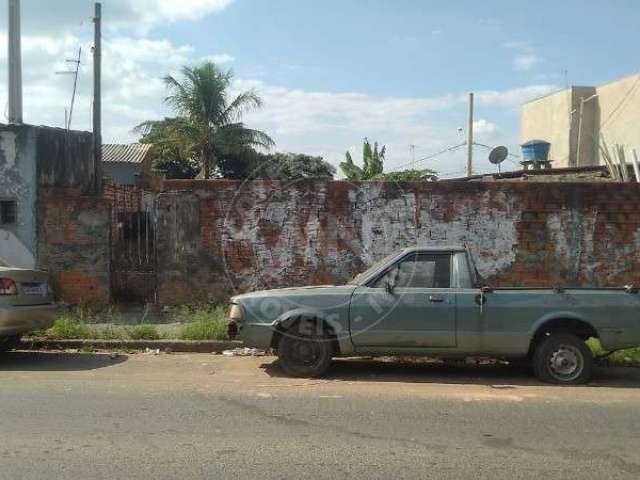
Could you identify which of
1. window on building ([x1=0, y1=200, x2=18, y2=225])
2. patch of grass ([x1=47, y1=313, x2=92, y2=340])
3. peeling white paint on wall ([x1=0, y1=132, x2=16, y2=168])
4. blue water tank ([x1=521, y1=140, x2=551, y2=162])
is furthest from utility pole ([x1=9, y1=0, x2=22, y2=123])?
blue water tank ([x1=521, y1=140, x2=551, y2=162])

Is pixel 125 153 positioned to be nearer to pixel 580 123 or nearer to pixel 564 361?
pixel 580 123

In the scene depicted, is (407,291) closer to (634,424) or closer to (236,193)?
(634,424)

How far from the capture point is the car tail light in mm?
8414

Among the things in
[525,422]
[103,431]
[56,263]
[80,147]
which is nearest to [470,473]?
[525,422]

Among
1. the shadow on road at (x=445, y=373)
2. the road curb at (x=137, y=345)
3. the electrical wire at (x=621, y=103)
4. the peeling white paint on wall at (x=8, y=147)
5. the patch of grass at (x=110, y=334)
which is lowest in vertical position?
the shadow on road at (x=445, y=373)

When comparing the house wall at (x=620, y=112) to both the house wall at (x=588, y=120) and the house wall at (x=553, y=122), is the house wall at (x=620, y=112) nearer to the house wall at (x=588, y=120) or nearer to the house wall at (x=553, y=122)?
the house wall at (x=588, y=120)

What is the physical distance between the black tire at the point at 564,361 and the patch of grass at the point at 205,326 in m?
4.55

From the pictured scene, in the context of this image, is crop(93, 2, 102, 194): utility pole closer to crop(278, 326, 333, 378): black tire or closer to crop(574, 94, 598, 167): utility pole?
crop(278, 326, 333, 378): black tire

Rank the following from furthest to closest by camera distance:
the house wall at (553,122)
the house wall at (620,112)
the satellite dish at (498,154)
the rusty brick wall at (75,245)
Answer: the house wall at (553,122) → the house wall at (620,112) → the satellite dish at (498,154) → the rusty brick wall at (75,245)

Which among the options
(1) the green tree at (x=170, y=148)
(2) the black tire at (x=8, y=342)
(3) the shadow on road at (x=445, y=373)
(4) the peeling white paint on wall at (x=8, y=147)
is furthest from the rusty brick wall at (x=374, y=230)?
(1) the green tree at (x=170, y=148)

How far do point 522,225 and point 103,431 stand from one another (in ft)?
Answer: 27.7

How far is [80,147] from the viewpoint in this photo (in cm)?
1311

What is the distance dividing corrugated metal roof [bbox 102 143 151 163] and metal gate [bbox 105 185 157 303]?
28.9m

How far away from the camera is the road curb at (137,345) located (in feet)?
32.2
